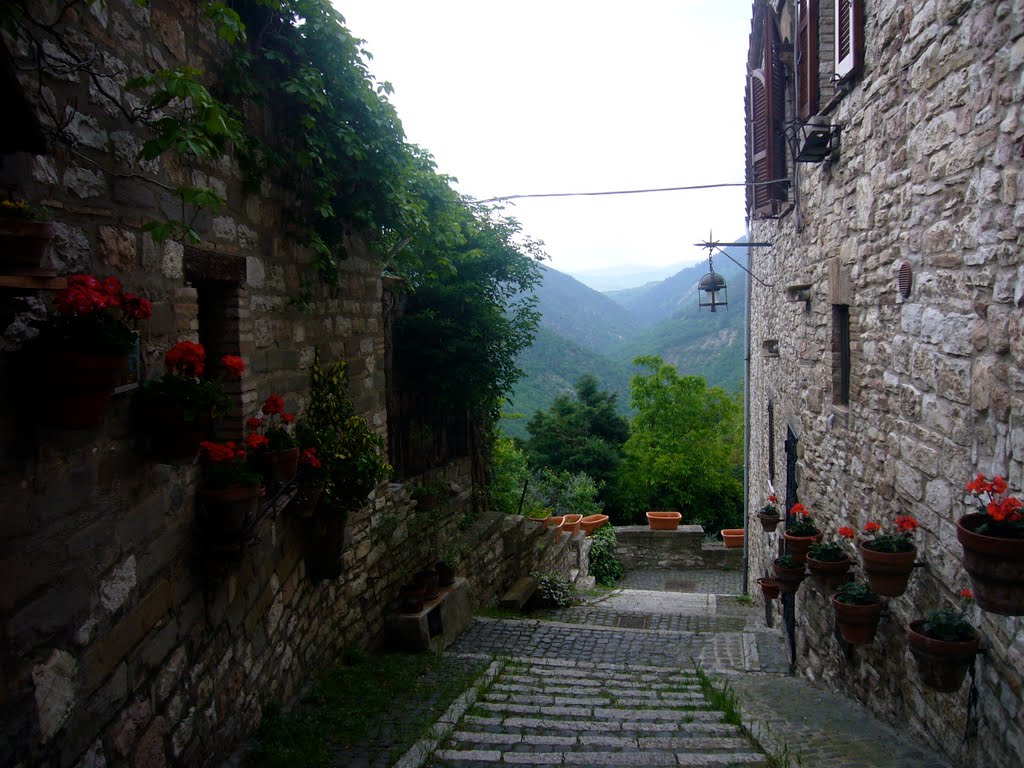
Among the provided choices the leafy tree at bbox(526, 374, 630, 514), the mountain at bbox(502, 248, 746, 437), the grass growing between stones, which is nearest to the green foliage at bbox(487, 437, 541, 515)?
the grass growing between stones

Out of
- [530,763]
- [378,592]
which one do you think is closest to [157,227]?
[530,763]

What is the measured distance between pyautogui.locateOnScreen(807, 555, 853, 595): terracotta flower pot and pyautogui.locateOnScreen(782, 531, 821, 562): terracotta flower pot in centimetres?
79

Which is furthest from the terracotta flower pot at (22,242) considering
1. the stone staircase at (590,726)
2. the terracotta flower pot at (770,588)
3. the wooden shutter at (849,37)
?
the terracotta flower pot at (770,588)

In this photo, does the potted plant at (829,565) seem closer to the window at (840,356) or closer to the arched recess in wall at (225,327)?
the window at (840,356)

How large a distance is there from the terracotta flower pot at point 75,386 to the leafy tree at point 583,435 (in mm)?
21438

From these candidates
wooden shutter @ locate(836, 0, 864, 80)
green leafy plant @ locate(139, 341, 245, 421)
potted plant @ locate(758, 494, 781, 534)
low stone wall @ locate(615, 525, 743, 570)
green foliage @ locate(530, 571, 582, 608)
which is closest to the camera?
green leafy plant @ locate(139, 341, 245, 421)

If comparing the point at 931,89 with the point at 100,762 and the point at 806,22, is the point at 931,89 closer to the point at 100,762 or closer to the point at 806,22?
the point at 806,22

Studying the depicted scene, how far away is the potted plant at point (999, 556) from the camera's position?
2938 millimetres

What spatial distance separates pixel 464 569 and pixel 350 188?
4977mm

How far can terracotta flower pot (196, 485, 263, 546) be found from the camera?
3736 millimetres

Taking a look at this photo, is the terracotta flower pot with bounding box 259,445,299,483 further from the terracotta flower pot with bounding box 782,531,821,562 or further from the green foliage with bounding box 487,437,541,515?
the green foliage with bounding box 487,437,541,515

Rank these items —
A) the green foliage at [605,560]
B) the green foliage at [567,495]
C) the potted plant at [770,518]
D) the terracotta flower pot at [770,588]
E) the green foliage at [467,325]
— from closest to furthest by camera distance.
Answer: the terracotta flower pot at [770,588]
the potted plant at [770,518]
the green foliage at [467,325]
the green foliage at [605,560]
the green foliage at [567,495]

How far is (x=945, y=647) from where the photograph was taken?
355 centimetres

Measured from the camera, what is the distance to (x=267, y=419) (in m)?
4.82
